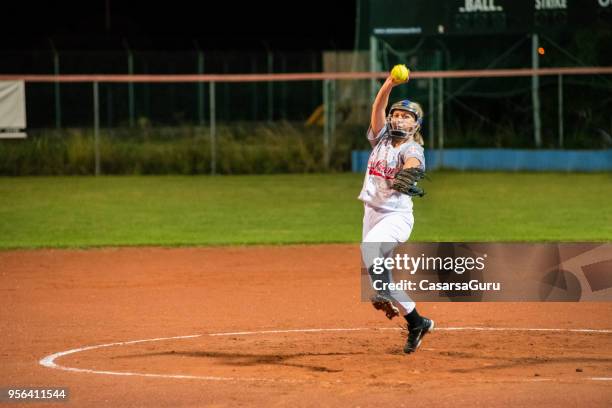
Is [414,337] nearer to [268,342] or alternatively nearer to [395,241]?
[395,241]

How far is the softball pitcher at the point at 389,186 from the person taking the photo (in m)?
9.16

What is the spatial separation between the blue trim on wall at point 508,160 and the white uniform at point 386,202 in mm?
20014

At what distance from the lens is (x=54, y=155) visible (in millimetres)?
29094

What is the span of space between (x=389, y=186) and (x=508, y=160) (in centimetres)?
2153

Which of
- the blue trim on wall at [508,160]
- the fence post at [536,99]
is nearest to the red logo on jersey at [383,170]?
the blue trim on wall at [508,160]

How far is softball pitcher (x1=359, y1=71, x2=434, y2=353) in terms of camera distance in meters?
9.16

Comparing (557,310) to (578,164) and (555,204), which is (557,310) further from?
(578,164)

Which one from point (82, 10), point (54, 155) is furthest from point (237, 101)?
point (82, 10)

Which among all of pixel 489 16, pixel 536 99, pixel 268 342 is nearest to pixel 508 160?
pixel 536 99

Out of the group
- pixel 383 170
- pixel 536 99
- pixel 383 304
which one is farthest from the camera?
pixel 536 99

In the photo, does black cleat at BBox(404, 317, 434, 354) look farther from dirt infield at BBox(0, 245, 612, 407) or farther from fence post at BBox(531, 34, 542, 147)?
fence post at BBox(531, 34, 542, 147)

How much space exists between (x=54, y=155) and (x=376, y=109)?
2092 centimetres

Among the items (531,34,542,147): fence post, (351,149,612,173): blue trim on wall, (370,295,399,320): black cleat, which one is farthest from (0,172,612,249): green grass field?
(370,295,399,320): black cleat

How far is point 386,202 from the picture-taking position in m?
9.25
